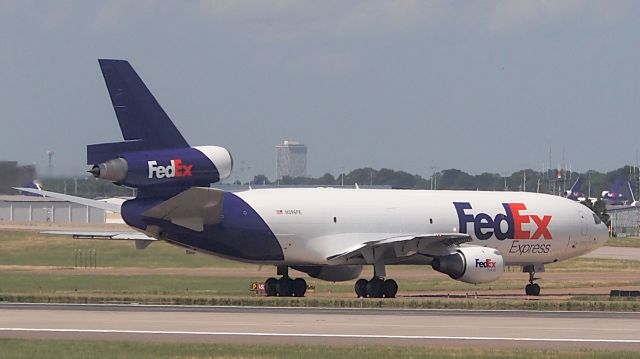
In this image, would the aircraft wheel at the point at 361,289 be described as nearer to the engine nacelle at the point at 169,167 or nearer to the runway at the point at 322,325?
the engine nacelle at the point at 169,167

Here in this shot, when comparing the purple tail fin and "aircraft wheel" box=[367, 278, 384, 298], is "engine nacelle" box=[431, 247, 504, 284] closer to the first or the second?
"aircraft wheel" box=[367, 278, 384, 298]

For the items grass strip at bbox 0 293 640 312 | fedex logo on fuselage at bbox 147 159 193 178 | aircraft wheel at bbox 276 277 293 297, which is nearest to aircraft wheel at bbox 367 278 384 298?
aircraft wheel at bbox 276 277 293 297

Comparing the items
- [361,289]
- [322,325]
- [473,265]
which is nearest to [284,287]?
[361,289]

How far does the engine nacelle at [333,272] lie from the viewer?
49.5 metres

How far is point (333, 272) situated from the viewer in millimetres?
49750

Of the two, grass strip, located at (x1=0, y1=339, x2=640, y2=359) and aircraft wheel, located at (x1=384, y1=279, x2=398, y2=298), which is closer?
grass strip, located at (x1=0, y1=339, x2=640, y2=359)

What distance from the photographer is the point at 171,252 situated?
70562 mm

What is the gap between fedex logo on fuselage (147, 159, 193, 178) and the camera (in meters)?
42.3

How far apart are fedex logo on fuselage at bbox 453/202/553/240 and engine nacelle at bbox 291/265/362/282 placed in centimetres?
431

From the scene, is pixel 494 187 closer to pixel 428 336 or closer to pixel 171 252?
pixel 171 252

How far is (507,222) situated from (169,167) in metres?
14.2

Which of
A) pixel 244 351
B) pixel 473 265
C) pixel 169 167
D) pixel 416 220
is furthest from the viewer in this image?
pixel 416 220

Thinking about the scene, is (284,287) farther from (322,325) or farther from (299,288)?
(322,325)

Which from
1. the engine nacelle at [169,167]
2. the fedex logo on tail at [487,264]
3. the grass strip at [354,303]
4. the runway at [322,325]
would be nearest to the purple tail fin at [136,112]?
the engine nacelle at [169,167]
